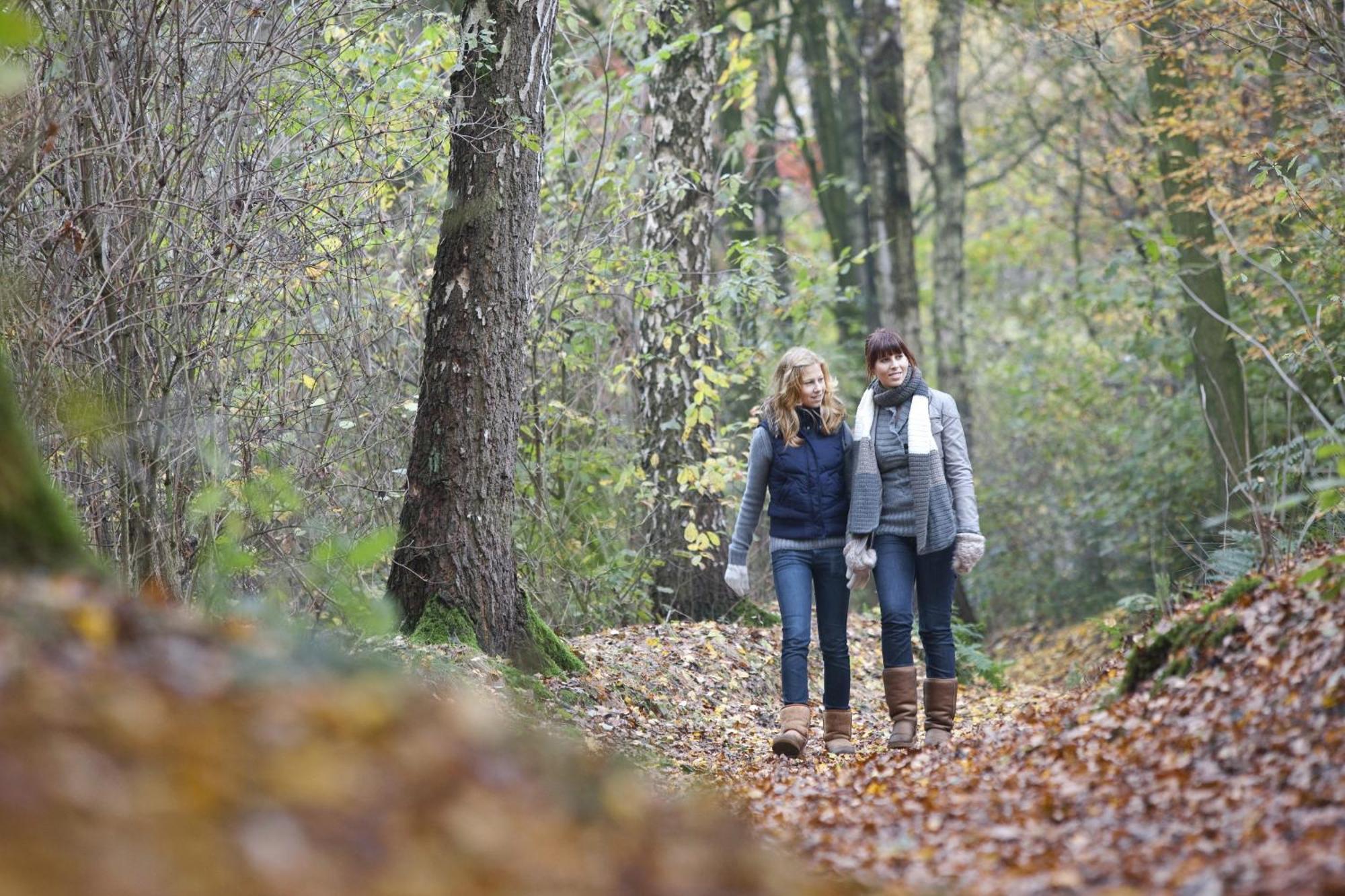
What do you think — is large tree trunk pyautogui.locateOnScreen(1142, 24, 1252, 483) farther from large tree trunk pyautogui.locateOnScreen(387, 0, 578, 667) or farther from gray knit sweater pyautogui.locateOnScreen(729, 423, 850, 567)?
large tree trunk pyautogui.locateOnScreen(387, 0, 578, 667)

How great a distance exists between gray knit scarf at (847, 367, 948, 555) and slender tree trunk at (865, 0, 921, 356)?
28.2ft

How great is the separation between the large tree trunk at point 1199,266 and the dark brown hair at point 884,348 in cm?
791

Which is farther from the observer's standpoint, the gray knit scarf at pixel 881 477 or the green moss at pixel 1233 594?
the gray knit scarf at pixel 881 477

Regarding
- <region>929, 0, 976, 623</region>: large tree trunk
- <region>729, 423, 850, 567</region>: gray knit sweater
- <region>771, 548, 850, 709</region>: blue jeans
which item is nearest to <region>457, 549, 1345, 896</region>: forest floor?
<region>771, 548, 850, 709</region>: blue jeans

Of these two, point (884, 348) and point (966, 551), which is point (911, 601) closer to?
point (966, 551)

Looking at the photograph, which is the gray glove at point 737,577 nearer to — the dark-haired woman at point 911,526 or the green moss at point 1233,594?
the dark-haired woman at point 911,526

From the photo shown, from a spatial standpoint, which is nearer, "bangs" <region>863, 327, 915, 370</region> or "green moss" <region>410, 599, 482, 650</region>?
"green moss" <region>410, 599, 482, 650</region>

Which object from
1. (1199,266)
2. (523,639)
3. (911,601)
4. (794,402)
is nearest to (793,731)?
(911,601)

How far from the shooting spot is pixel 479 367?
7637 millimetres

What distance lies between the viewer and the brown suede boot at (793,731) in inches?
289

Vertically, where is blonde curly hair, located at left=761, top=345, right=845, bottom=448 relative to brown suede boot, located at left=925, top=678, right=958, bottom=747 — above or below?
above

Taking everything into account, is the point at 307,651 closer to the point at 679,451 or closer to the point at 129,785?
the point at 129,785

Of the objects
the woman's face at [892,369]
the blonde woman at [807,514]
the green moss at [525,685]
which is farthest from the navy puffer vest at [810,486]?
the green moss at [525,685]

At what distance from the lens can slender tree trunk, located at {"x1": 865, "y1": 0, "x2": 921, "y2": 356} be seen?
1611cm
